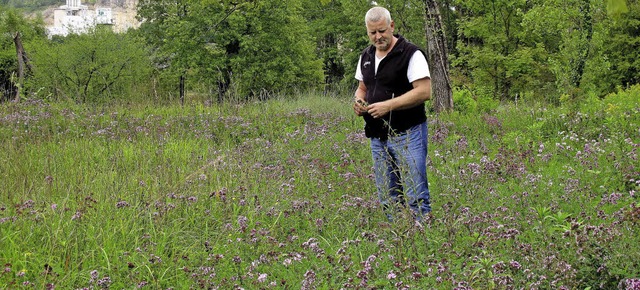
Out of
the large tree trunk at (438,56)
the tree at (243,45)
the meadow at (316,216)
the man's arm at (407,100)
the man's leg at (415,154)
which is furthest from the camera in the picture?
the tree at (243,45)

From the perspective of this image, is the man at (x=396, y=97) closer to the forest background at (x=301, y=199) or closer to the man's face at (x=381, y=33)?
the man's face at (x=381, y=33)

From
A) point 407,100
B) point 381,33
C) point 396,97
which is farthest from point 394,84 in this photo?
point 381,33

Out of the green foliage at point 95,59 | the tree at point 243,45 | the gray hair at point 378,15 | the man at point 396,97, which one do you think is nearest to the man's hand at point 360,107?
the man at point 396,97

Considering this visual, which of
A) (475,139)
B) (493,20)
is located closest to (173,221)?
(475,139)

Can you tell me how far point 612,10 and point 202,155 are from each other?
22.3 feet

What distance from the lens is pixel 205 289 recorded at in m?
3.60

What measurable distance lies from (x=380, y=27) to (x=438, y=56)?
7.93 meters

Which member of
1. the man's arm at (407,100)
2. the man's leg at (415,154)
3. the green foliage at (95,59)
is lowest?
the green foliage at (95,59)

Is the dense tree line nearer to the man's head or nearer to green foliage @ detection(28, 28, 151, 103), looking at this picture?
green foliage @ detection(28, 28, 151, 103)

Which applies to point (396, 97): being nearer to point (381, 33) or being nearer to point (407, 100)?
point (407, 100)

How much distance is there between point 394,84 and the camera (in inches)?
183

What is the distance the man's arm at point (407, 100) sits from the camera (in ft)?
14.5

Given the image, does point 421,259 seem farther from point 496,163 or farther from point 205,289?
point 496,163

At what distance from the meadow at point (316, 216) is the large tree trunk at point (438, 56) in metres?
2.52
